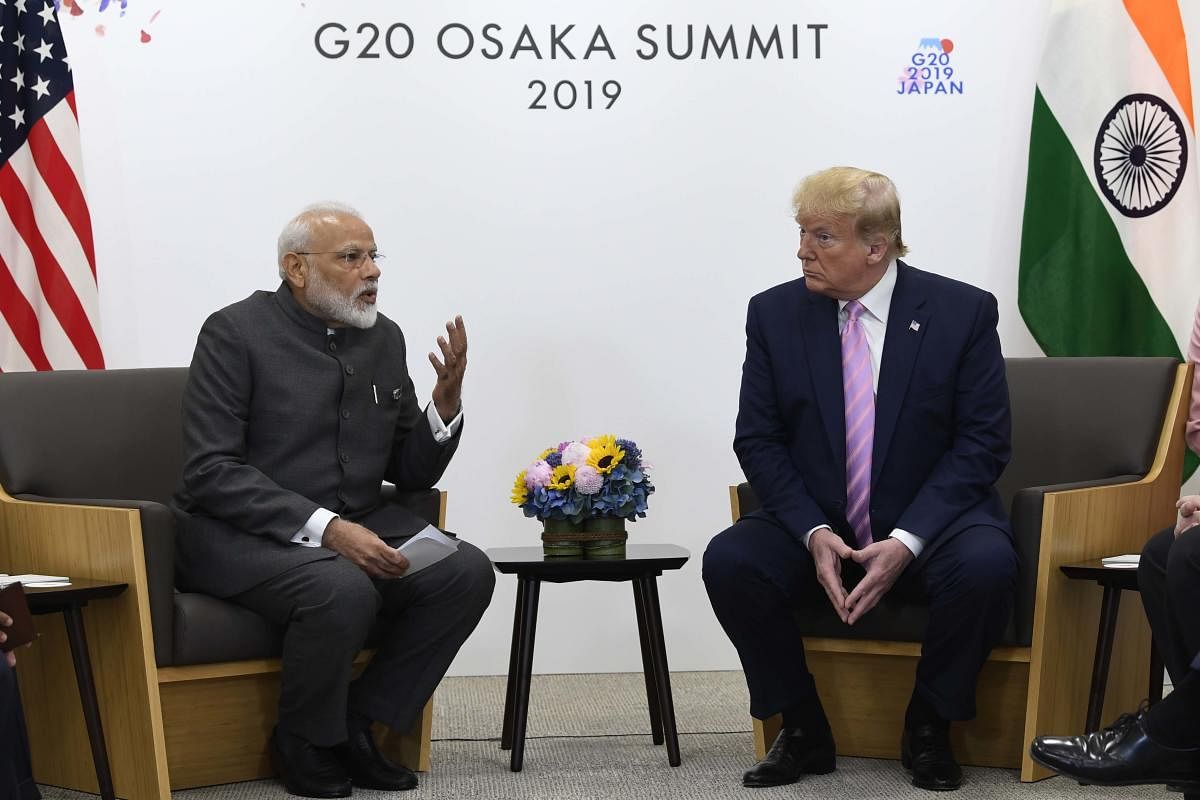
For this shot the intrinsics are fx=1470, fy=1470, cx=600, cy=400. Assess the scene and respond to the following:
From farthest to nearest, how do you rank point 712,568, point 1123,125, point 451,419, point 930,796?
point 1123,125 → point 451,419 → point 712,568 → point 930,796

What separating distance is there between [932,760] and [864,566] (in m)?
0.45

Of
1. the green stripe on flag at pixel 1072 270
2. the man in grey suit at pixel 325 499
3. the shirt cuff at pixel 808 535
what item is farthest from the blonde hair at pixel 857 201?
the green stripe on flag at pixel 1072 270

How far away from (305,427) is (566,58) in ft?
5.72

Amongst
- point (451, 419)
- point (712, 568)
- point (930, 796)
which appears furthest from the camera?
point (451, 419)

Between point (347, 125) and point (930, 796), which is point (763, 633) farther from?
point (347, 125)

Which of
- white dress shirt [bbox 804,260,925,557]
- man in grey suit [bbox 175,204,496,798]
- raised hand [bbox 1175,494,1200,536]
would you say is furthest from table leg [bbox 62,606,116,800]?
raised hand [bbox 1175,494,1200,536]

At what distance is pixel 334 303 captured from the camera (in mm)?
3531

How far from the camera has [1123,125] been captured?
14.9ft

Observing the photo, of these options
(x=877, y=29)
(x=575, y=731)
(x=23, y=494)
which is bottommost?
(x=575, y=731)

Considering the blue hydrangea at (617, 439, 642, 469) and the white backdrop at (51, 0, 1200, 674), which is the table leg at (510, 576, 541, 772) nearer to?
the blue hydrangea at (617, 439, 642, 469)

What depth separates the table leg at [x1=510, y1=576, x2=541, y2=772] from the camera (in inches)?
137

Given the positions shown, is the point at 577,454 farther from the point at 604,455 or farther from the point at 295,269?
the point at 295,269

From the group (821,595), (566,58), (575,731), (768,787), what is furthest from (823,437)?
(566,58)

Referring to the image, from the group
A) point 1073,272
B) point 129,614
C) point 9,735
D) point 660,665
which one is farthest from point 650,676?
point 1073,272
